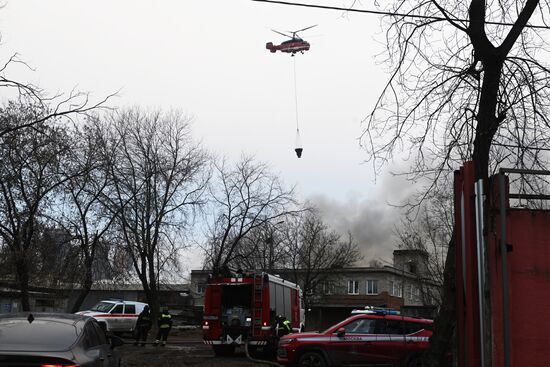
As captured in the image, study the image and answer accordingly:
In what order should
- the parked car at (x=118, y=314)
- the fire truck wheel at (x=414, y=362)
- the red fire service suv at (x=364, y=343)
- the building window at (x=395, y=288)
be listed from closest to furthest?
the fire truck wheel at (x=414, y=362), the red fire service suv at (x=364, y=343), the parked car at (x=118, y=314), the building window at (x=395, y=288)

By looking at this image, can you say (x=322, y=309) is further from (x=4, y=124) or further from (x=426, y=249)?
(x=4, y=124)

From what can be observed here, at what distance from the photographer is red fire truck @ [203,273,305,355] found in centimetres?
1928

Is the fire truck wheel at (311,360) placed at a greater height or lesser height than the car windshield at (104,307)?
lesser

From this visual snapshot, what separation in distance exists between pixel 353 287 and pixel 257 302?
170 feet

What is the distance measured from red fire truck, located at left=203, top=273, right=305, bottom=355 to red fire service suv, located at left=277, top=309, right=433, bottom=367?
4313mm

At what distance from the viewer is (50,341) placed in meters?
6.73

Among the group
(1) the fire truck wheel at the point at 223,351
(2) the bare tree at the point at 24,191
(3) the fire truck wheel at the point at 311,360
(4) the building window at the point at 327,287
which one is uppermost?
(2) the bare tree at the point at 24,191

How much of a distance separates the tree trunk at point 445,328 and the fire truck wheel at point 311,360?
566cm

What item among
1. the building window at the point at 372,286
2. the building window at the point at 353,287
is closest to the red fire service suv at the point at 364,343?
the building window at the point at 353,287

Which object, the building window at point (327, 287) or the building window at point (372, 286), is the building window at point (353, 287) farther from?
the building window at point (327, 287)

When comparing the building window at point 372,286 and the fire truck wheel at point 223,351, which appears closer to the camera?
the fire truck wheel at point 223,351

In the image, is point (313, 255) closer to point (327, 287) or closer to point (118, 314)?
point (327, 287)

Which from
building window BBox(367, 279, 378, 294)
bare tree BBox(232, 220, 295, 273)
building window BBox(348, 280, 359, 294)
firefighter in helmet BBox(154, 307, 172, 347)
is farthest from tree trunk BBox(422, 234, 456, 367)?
building window BBox(367, 279, 378, 294)

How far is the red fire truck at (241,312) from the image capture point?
19281 millimetres
